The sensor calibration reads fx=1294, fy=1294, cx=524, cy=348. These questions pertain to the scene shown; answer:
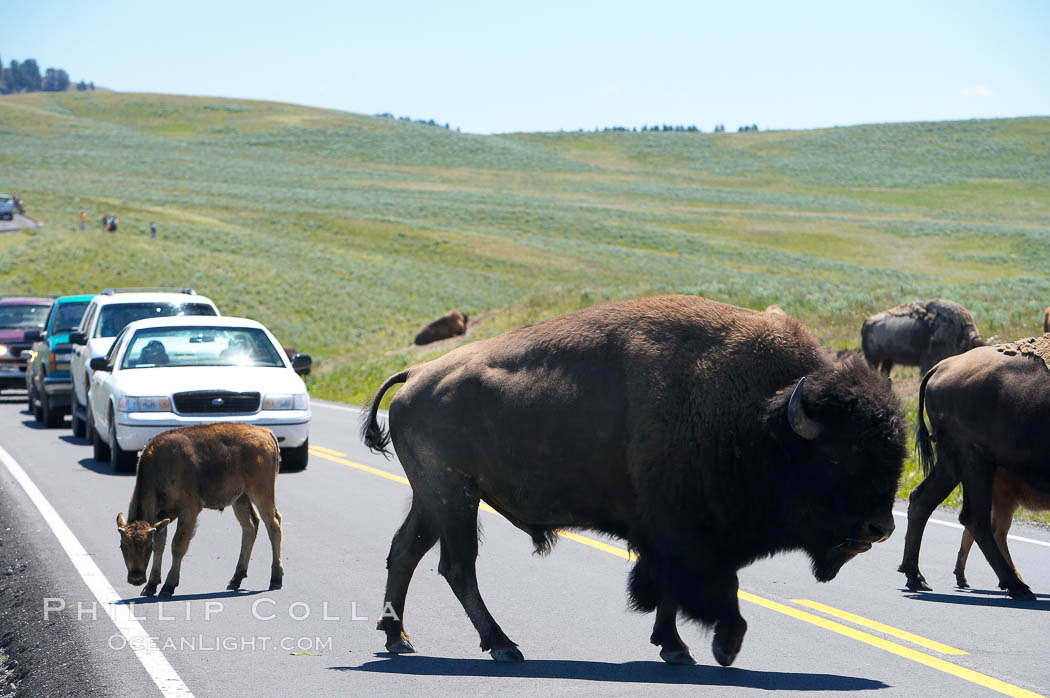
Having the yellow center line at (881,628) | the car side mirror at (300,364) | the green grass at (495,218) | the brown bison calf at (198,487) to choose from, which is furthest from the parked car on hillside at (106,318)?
the yellow center line at (881,628)

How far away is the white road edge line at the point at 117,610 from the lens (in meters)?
6.34

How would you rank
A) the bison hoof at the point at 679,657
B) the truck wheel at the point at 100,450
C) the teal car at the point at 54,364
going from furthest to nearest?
the teal car at the point at 54,364 → the truck wheel at the point at 100,450 → the bison hoof at the point at 679,657

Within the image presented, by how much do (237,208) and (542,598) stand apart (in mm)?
82014

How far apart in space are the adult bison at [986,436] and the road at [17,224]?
62.6m

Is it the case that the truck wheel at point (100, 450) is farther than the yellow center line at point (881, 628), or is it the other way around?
the truck wheel at point (100, 450)

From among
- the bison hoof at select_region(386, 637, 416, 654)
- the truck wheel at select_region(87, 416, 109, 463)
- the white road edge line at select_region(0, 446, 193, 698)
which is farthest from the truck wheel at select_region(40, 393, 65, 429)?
the bison hoof at select_region(386, 637, 416, 654)

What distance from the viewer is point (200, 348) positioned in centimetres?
1595

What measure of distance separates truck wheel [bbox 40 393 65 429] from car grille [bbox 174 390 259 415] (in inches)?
280

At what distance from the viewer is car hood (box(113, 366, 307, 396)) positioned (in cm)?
1454

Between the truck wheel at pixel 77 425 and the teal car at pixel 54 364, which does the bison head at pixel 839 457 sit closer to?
the truck wheel at pixel 77 425

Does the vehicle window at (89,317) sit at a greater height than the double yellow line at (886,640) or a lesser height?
lesser

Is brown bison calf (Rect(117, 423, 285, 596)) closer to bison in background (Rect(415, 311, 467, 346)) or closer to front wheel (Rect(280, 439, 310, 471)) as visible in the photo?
front wheel (Rect(280, 439, 310, 471))

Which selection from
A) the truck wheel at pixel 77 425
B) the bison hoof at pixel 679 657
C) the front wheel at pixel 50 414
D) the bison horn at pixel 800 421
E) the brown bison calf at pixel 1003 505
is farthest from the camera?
the front wheel at pixel 50 414

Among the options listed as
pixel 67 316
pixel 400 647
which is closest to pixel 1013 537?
pixel 400 647
